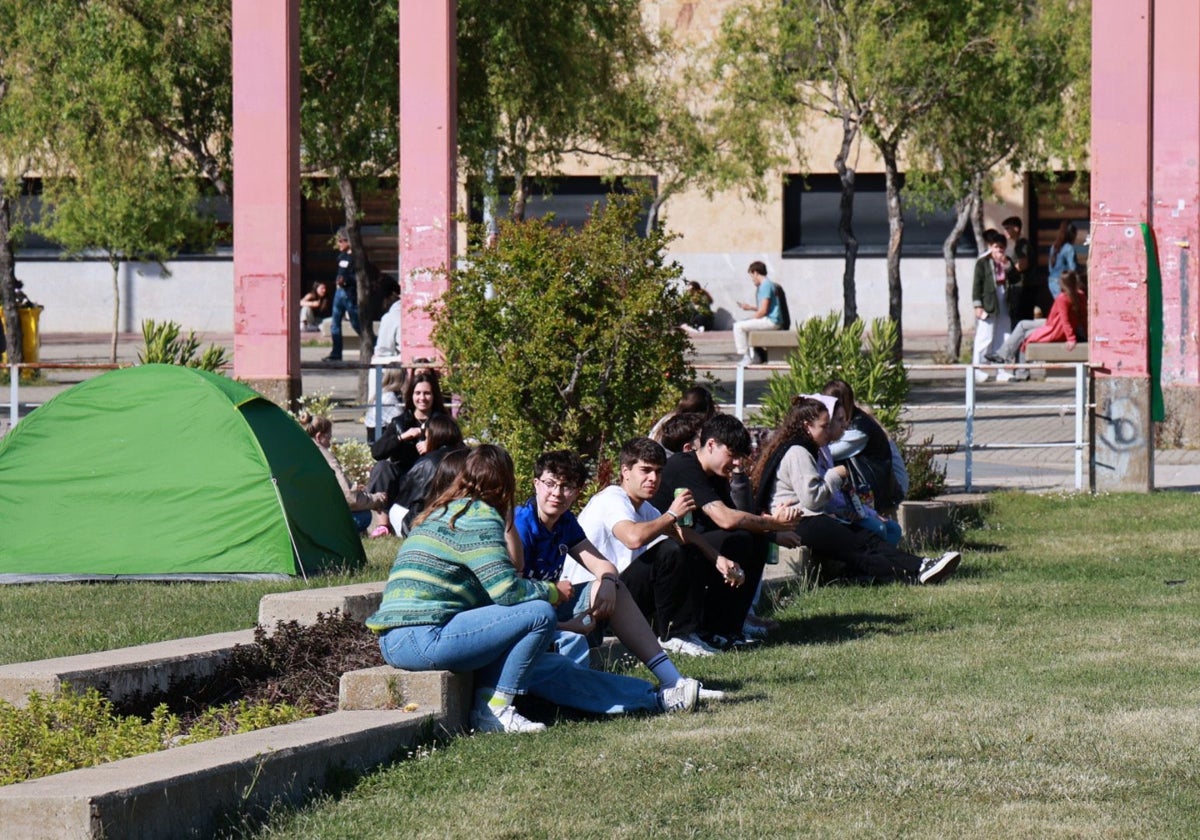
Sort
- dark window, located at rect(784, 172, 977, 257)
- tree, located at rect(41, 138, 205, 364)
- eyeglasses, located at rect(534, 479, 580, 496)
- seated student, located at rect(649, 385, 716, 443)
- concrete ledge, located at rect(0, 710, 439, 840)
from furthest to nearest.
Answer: dark window, located at rect(784, 172, 977, 257) < tree, located at rect(41, 138, 205, 364) < seated student, located at rect(649, 385, 716, 443) < eyeglasses, located at rect(534, 479, 580, 496) < concrete ledge, located at rect(0, 710, 439, 840)

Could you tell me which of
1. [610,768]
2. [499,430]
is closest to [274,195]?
[499,430]

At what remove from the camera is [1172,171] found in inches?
685

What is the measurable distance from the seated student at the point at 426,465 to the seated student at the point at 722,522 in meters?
2.48

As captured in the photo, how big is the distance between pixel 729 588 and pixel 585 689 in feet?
6.21

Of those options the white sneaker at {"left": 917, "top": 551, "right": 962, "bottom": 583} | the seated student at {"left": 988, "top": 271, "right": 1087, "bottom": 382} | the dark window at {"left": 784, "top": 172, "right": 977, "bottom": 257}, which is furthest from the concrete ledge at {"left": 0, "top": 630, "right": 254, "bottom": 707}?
the dark window at {"left": 784, "top": 172, "right": 977, "bottom": 257}

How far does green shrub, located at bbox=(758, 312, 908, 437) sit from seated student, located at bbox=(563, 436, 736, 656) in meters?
5.63

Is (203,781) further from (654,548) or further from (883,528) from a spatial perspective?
(883,528)

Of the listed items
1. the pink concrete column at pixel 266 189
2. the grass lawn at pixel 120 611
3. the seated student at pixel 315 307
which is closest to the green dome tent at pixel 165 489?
the grass lawn at pixel 120 611

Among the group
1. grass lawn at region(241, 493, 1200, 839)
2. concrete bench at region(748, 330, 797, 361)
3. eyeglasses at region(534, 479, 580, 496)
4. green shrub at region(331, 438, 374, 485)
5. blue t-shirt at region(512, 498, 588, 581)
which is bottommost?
grass lawn at region(241, 493, 1200, 839)

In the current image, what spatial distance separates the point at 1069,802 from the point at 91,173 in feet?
62.5

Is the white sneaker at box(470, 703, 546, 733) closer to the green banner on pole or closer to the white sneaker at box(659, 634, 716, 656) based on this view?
the white sneaker at box(659, 634, 716, 656)

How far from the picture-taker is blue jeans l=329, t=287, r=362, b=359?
3170 centimetres

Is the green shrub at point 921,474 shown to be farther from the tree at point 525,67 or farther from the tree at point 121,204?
the tree at point 121,204

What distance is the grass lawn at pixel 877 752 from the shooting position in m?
5.82
